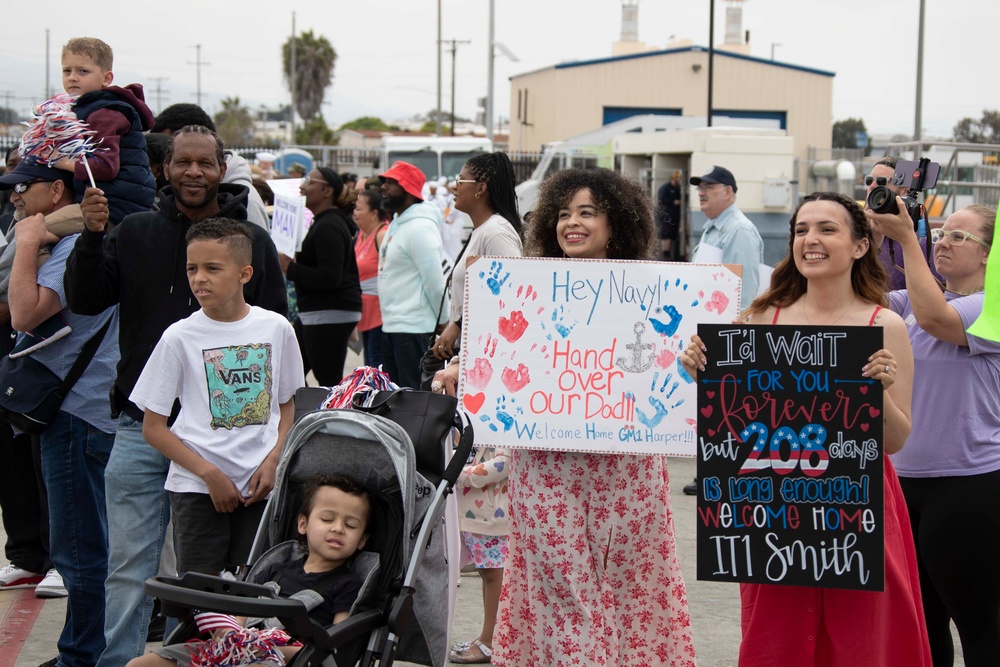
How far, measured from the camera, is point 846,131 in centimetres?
9162

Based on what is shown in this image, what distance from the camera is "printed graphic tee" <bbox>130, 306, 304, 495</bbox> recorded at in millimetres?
3908

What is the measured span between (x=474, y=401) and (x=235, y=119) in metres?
86.9

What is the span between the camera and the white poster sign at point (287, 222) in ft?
29.3

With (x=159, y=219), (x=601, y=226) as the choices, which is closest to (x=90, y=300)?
(x=159, y=219)

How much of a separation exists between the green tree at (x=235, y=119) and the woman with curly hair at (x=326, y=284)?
2899 inches

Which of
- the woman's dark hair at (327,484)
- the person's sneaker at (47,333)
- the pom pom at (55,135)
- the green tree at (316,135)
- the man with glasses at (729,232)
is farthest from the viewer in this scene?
the green tree at (316,135)

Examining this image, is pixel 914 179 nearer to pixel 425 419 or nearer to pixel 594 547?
pixel 594 547

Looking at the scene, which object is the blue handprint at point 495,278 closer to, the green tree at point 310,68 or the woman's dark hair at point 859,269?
the woman's dark hair at point 859,269

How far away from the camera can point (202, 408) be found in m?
3.96

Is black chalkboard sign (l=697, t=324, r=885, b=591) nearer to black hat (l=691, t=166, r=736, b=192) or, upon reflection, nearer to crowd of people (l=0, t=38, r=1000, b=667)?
crowd of people (l=0, t=38, r=1000, b=667)

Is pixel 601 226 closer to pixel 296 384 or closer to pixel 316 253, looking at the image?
pixel 296 384

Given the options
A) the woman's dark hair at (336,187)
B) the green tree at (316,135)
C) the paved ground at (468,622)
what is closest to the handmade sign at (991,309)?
the paved ground at (468,622)

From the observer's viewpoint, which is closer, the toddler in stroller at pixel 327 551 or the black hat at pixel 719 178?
the toddler in stroller at pixel 327 551

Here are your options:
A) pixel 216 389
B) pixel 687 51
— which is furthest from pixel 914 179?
pixel 687 51
